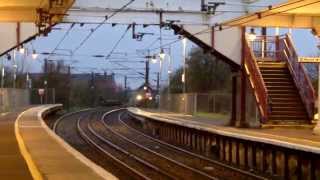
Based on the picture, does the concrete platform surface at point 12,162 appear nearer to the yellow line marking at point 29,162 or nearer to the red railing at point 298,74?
the yellow line marking at point 29,162

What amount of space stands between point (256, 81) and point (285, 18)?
3341 millimetres

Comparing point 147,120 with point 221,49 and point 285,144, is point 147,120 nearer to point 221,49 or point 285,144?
point 221,49

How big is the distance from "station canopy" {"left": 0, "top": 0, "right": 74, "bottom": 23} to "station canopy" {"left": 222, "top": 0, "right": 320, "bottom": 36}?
24.8ft

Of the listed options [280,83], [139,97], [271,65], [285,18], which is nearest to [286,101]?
[280,83]

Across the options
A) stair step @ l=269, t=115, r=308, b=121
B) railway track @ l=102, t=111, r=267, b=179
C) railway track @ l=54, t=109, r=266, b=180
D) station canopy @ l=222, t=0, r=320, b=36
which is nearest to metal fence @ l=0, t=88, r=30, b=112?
railway track @ l=54, t=109, r=266, b=180

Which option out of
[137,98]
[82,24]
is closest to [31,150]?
[82,24]

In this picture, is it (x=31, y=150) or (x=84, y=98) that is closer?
(x=31, y=150)

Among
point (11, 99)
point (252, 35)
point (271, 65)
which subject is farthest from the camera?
point (11, 99)

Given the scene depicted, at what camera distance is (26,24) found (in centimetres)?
3891

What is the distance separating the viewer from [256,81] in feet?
118

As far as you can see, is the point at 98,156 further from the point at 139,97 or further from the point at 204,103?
the point at 139,97

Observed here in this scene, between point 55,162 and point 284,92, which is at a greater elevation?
point 284,92

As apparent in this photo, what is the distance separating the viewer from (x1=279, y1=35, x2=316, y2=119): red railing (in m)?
35.6

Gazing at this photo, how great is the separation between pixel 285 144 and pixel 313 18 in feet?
40.4
